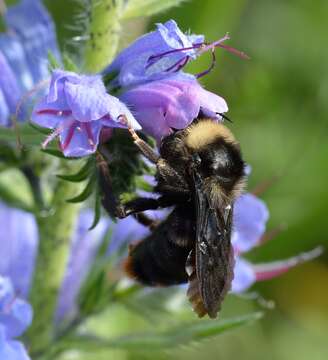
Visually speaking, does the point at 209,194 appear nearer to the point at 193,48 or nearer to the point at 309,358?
the point at 193,48

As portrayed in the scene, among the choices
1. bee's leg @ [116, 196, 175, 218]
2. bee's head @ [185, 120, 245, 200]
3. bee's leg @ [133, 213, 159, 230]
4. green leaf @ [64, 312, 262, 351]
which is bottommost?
green leaf @ [64, 312, 262, 351]

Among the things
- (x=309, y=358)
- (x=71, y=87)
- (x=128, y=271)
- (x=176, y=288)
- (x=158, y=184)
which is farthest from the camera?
(x=309, y=358)

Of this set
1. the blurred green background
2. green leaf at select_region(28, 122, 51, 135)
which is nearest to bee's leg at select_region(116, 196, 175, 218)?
green leaf at select_region(28, 122, 51, 135)

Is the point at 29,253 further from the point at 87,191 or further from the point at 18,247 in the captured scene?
the point at 87,191

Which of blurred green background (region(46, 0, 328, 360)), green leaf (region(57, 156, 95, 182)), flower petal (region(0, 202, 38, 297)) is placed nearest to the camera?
green leaf (region(57, 156, 95, 182))

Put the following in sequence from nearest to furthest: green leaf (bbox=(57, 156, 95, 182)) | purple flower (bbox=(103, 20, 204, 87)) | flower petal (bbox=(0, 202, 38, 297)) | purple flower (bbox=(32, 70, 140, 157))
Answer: purple flower (bbox=(32, 70, 140, 157))
purple flower (bbox=(103, 20, 204, 87))
green leaf (bbox=(57, 156, 95, 182))
flower petal (bbox=(0, 202, 38, 297))

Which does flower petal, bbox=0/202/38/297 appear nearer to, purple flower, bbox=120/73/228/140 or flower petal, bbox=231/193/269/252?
flower petal, bbox=231/193/269/252

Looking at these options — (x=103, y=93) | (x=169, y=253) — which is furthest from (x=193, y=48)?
(x=169, y=253)
